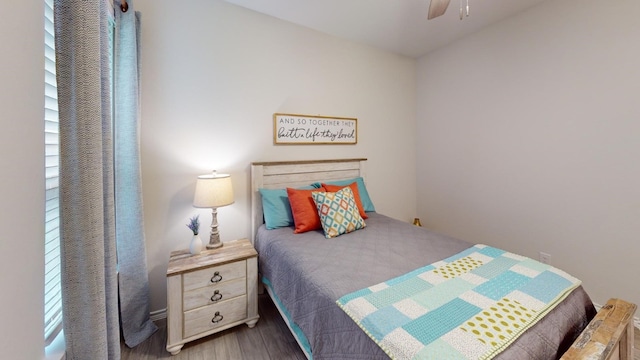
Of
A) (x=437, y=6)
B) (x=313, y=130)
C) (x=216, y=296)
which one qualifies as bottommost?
(x=216, y=296)

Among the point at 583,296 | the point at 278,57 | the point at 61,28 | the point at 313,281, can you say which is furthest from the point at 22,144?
the point at 583,296

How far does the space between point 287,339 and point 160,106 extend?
2.05 metres

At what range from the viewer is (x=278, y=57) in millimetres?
2422

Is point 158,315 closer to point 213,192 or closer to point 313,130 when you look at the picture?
point 213,192

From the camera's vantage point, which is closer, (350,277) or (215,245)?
(350,277)

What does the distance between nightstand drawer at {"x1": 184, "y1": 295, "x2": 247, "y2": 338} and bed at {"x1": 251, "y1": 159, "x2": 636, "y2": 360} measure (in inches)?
10.5

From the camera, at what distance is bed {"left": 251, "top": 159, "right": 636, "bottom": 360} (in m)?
0.92

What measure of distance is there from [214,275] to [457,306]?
60.0 inches

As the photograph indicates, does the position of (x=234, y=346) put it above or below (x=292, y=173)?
below

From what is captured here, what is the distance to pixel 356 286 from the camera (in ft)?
4.01

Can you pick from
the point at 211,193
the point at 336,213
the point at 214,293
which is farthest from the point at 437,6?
the point at 214,293

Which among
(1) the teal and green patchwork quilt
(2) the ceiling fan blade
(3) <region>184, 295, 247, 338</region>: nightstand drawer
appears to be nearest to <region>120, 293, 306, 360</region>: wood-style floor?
(3) <region>184, 295, 247, 338</region>: nightstand drawer

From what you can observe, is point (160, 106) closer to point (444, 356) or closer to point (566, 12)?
point (444, 356)

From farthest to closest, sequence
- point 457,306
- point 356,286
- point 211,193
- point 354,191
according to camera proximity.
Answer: point 354,191 → point 211,193 → point 356,286 → point 457,306
